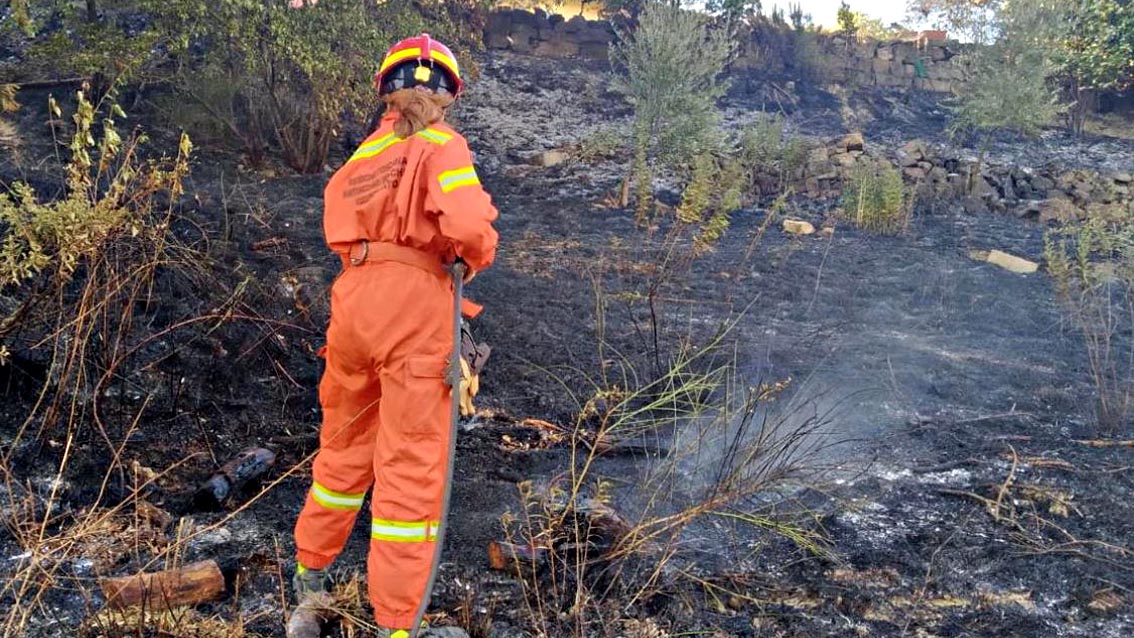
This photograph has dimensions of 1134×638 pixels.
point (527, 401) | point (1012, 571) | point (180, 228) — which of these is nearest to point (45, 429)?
point (527, 401)

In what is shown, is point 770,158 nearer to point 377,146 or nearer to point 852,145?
point 852,145

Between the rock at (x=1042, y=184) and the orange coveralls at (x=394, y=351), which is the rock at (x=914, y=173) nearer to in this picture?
the rock at (x=1042, y=184)

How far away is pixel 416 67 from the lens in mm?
2762

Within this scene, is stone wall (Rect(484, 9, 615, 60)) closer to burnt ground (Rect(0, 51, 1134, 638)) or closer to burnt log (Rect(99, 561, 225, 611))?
burnt ground (Rect(0, 51, 1134, 638))

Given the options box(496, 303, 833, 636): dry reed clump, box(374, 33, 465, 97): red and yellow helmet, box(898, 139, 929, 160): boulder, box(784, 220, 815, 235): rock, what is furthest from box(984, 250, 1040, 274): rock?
box(374, 33, 465, 97): red and yellow helmet

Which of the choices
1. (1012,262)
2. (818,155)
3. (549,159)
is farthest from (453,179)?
(818,155)

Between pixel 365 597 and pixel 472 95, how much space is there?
12.2 m

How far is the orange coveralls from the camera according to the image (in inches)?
99.2

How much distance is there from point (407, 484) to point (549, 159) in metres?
10.2

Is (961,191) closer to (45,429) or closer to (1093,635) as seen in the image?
(1093,635)

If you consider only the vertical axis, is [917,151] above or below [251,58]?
below

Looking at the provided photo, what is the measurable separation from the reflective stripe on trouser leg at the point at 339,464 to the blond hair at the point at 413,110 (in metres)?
0.63

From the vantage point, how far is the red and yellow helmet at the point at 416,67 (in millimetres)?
2762

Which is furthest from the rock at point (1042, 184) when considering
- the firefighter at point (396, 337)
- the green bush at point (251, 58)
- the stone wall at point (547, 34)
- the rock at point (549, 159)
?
the firefighter at point (396, 337)
